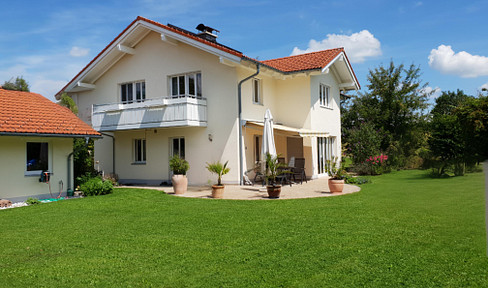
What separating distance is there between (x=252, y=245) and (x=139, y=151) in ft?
61.3

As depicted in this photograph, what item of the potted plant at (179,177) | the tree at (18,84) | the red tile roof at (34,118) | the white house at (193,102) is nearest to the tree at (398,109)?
the white house at (193,102)

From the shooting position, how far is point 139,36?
2462cm

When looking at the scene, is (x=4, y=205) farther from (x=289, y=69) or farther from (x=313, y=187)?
(x=289, y=69)

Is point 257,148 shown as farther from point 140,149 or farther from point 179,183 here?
point 140,149

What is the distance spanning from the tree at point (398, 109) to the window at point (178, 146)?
52.4 ft

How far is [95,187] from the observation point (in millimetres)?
18422

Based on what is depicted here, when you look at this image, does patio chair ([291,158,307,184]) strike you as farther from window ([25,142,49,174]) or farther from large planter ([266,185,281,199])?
window ([25,142,49,174])

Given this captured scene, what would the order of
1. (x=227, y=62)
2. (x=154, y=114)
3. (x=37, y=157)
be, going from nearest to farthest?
1. (x=37, y=157)
2. (x=227, y=62)
3. (x=154, y=114)

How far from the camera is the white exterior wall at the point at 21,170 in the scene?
16219 millimetres

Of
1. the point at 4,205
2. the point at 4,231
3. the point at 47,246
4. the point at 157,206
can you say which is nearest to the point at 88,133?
the point at 4,205

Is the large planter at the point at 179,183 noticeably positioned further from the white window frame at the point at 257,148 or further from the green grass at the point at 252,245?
the white window frame at the point at 257,148

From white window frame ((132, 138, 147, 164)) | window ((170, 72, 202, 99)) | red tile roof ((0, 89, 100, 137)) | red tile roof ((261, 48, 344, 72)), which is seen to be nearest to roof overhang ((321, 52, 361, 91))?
red tile roof ((261, 48, 344, 72))

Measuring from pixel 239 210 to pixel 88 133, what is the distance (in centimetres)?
974

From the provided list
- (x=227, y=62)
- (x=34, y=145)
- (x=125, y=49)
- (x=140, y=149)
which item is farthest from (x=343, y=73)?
(x=34, y=145)
